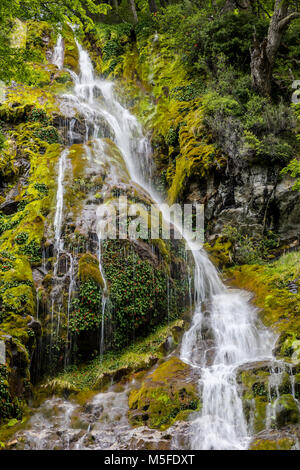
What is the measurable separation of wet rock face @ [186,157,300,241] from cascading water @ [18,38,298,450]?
1.73m

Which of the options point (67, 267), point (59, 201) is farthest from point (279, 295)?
point (59, 201)

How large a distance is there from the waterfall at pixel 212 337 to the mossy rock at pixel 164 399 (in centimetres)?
25

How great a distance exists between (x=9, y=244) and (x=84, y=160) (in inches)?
171

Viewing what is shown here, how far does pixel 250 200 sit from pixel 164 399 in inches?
313

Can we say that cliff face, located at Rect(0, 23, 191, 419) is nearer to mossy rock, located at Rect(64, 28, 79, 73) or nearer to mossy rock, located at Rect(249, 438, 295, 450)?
mossy rock, located at Rect(249, 438, 295, 450)

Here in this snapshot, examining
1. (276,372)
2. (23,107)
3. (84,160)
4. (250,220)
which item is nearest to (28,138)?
(23,107)

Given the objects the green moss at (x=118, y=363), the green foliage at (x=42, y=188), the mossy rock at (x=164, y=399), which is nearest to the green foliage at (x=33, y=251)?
the green foliage at (x=42, y=188)

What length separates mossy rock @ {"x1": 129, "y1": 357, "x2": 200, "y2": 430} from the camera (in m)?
5.31

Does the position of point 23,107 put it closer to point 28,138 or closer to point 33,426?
point 28,138

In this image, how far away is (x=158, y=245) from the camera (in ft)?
29.5

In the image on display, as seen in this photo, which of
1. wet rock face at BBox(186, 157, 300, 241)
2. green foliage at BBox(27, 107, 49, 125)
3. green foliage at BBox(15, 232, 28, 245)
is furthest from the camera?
green foliage at BBox(27, 107, 49, 125)

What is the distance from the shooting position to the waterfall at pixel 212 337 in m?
4.93

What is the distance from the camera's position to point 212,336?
300 inches

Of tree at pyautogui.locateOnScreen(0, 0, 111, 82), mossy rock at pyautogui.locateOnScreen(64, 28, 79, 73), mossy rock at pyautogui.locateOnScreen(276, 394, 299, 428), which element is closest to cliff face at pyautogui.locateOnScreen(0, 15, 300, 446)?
mossy rock at pyautogui.locateOnScreen(276, 394, 299, 428)
